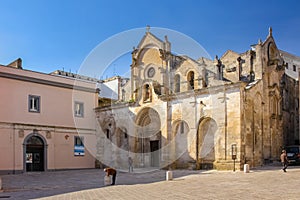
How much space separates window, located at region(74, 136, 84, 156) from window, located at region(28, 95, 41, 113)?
4787mm

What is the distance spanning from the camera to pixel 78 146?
34.6 meters

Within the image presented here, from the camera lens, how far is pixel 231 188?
618 inches

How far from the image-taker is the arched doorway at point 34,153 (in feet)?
101

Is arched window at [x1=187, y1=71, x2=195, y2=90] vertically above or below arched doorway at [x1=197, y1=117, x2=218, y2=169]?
above

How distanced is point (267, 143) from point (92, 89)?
17.1 meters

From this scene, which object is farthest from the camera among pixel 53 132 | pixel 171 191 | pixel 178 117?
pixel 53 132

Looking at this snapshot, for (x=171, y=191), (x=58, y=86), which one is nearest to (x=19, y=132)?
(x=58, y=86)

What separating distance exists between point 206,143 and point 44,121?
13.9m

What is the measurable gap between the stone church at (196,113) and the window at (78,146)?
191 centimetres

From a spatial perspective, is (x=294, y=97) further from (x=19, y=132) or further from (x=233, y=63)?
(x=19, y=132)

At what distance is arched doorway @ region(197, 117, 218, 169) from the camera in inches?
1090

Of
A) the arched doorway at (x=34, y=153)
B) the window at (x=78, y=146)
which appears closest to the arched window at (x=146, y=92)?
A: the window at (x=78, y=146)

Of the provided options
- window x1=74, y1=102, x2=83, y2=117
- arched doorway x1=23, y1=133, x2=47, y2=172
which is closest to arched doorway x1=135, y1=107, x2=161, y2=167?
window x1=74, y1=102, x2=83, y2=117

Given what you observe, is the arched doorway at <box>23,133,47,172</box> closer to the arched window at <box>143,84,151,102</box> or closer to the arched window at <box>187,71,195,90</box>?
the arched window at <box>143,84,151,102</box>
